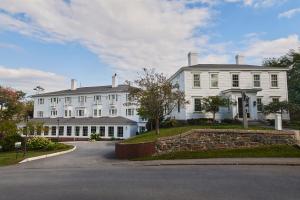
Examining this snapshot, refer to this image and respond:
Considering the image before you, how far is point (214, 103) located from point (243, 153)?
14173 mm

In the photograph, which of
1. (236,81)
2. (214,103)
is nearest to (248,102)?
(236,81)

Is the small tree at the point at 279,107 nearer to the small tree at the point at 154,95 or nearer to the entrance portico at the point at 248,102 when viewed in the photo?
the entrance portico at the point at 248,102

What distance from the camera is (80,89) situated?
6488 centimetres

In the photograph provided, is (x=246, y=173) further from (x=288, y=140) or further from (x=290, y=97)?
(x=290, y=97)

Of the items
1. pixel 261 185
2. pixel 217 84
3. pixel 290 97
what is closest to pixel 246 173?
pixel 261 185

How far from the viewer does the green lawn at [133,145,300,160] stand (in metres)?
18.2

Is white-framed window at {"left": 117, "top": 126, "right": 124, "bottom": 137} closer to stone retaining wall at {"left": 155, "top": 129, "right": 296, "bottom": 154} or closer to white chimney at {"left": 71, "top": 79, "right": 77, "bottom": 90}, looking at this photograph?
white chimney at {"left": 71, "top": 79, "right": 77, "bottom": 90}

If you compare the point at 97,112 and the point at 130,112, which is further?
the point at 97,112

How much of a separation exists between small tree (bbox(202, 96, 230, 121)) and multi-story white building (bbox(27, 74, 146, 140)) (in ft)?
66.0

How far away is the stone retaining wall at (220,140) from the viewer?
20594mm

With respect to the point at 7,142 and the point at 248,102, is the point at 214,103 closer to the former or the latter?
the point at 248,102

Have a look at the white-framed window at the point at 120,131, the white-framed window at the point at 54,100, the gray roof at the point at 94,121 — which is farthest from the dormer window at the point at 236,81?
the white-framed window at the point at 54,100

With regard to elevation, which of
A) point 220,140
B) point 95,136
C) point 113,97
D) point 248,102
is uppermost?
point 113,97

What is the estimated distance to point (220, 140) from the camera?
69.3 feet
